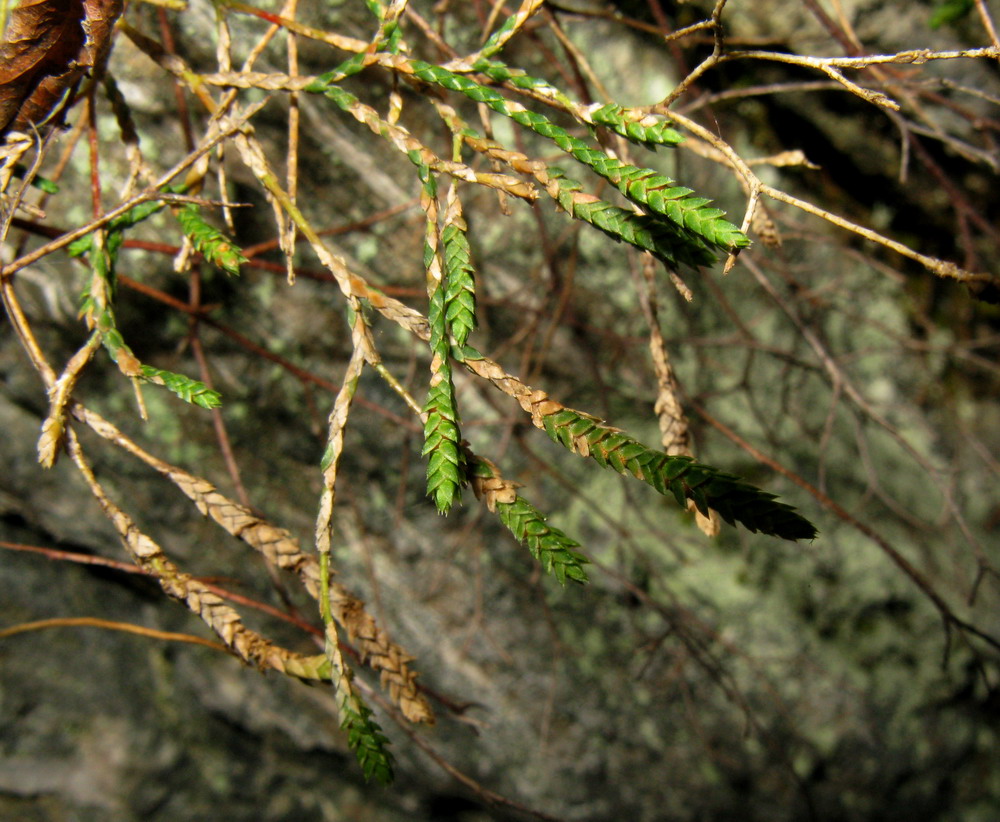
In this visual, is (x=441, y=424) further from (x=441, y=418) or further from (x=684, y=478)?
(x=684, y=478)

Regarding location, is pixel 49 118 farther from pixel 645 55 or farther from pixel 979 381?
pixel 979 381

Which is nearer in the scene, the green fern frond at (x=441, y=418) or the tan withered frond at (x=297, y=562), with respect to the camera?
the green fern frond at (x=441, y=418)

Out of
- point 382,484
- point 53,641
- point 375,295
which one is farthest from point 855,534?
point 53,641

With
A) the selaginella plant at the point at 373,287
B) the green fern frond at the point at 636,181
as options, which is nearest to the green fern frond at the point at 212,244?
the selaginella plant at the point at 373,287

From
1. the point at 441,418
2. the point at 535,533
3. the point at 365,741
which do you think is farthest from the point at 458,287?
the point at 365,741

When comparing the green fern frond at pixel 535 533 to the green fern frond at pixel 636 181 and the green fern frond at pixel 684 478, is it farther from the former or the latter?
the green fern frond at pixel 636 181

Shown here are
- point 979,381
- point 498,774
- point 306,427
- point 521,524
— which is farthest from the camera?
point 979,381

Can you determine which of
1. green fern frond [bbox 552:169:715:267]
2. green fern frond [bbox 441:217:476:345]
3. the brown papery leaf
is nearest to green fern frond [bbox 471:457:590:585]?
green fern frond [bbox 441:217:476:345]
